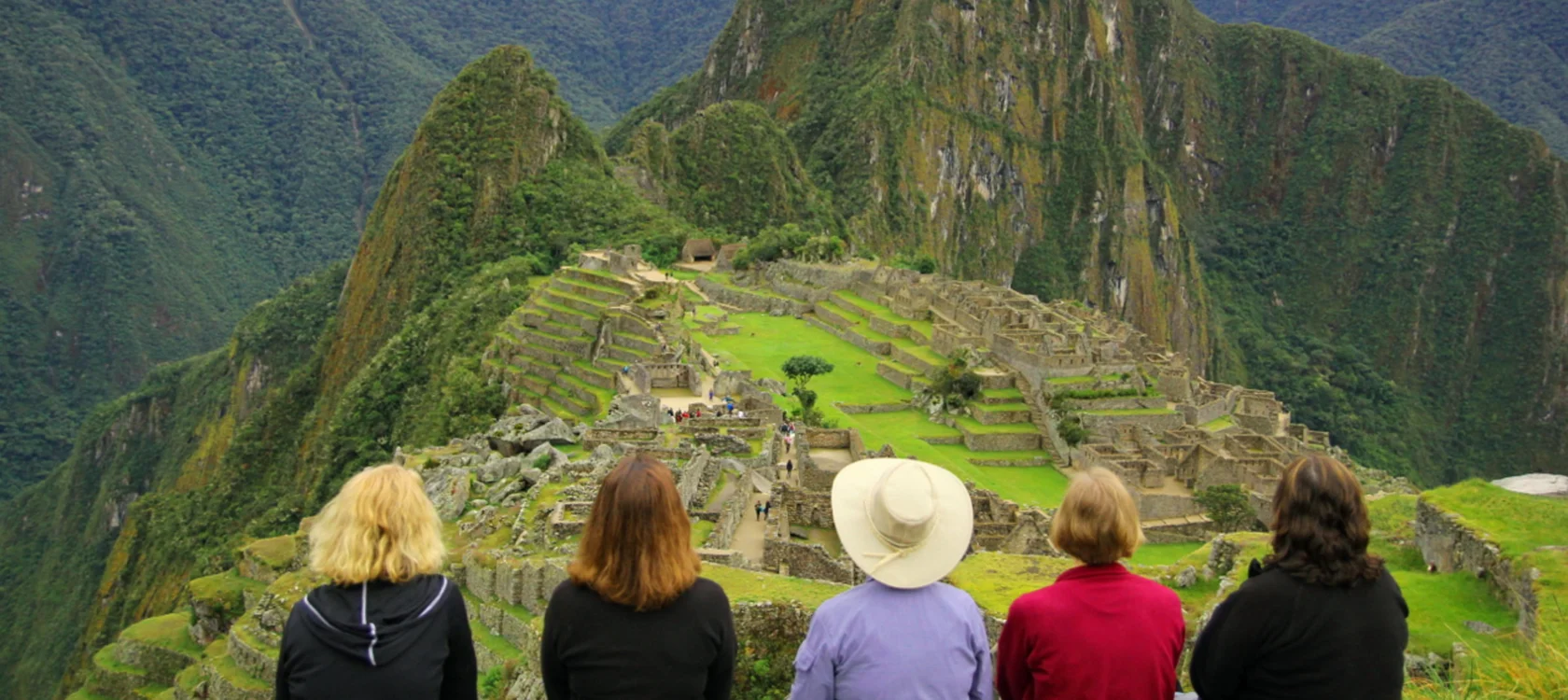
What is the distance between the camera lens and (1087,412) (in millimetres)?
43406

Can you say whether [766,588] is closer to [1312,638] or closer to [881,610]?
[881,610]

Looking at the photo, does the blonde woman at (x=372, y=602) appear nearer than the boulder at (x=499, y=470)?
Yes

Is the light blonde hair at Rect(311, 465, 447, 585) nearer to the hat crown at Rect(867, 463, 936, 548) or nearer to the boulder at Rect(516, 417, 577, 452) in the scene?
the hat crown at Rect(867, 463, 936, 548)

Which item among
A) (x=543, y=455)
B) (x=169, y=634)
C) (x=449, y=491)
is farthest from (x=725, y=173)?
(x=449, y=491)

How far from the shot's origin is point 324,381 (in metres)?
74.4

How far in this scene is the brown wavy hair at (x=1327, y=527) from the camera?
6.20 metres

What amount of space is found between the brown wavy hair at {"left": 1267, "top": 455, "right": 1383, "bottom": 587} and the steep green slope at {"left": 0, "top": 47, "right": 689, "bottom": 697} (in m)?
38.7

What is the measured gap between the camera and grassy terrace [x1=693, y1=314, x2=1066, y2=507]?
37.1 meters

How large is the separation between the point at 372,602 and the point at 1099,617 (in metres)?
3.55

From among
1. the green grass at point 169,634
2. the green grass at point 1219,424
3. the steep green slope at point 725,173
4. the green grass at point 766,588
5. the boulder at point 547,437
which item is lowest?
the green grass at point 169,634

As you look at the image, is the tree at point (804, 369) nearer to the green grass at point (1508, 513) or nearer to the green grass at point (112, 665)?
the green grass at point (112, 665)

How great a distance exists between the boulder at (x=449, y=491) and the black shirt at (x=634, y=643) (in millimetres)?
12755

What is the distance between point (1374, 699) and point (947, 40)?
137 meters

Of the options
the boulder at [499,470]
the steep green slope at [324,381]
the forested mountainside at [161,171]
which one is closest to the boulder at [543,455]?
the boulder at [499,470]
